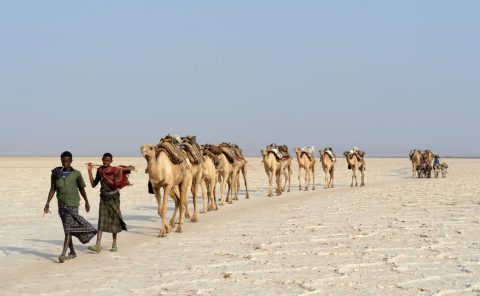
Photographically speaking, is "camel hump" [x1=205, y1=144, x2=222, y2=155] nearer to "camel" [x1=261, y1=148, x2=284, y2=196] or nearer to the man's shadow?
"camel" [x1=261, y1=148, x2=284, y2=196]

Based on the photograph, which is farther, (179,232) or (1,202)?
(1,202)

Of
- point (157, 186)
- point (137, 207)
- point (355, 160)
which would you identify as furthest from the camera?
point (355, 160)

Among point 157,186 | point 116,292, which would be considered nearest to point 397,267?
point 116,292

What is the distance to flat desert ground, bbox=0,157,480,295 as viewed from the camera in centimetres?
755

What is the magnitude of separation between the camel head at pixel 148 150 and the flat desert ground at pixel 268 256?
5.32 ft

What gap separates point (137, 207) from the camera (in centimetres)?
2041

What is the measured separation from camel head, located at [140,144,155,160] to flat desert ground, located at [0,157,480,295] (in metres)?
1.62

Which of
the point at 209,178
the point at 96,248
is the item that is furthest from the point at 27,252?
the point at 209,178

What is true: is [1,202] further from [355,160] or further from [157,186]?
[355,160]

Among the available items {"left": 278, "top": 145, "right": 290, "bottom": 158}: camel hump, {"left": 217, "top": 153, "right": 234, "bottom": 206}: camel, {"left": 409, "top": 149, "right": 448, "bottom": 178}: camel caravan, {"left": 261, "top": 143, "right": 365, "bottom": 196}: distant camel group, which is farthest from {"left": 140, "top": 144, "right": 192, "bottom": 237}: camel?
{"left": 409, "top": 149, "right": 448, "bottom": 178}: camel caravan

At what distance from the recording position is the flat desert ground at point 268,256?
7.55m

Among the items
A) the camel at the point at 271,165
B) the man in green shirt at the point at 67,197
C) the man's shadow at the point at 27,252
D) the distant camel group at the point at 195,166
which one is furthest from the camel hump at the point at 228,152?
the man in green shirt at the point at 67,197

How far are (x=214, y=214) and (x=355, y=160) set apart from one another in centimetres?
1646

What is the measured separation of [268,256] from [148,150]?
360cm
